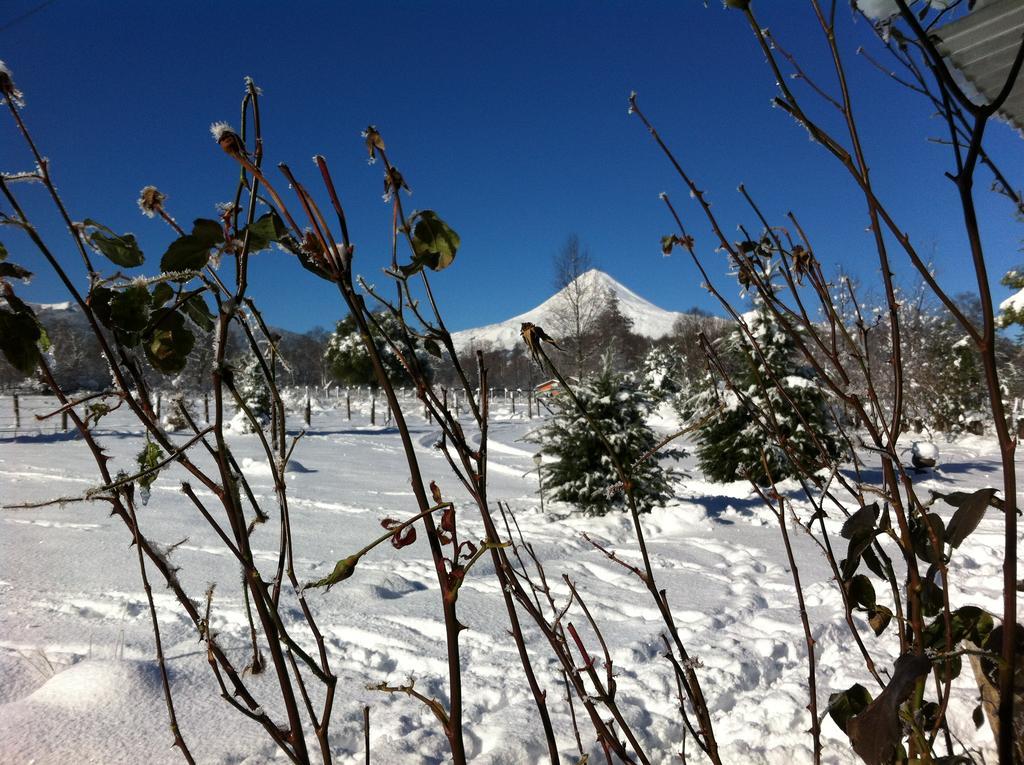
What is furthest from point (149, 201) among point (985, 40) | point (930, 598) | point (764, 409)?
point (764, 409)

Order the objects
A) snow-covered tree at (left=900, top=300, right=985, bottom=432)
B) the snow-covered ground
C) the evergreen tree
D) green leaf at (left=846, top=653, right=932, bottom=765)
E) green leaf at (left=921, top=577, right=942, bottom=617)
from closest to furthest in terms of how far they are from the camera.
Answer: green leaf at (left=846, top=653, right=932, bottom=765) < green leaf at (left=921, top=577, right=942, bottom=617) < the snow-covered ground < the evergreen tree < snow-covered tree at (left=900, top=300, right=985, bottom=432)

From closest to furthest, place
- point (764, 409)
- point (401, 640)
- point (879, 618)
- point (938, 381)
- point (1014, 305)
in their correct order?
point (879, 618)
point (401, 640)
point (764, 409)
point (1014, 305)
point (938, 381)

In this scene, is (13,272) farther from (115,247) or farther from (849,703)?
(849,703)

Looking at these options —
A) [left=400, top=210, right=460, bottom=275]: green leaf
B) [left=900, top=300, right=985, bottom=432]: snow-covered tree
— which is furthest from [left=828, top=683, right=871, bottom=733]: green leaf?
[left=900, top=300, right=985, bottom=432]: snow-covered tree

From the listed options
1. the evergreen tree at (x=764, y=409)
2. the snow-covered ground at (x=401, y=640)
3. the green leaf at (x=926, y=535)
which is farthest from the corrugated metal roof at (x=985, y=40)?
the evergreen tree at (x=764, y=409)

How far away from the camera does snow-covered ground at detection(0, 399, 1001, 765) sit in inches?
66.3

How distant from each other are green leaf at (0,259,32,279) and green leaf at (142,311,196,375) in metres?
0.14

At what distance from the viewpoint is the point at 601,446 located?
674 cm

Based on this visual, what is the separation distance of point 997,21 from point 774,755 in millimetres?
2061

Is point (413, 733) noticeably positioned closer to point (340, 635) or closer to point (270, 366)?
point (340, 635)

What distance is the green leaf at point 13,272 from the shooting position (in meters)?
0.65

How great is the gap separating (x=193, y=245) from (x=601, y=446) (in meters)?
6.37

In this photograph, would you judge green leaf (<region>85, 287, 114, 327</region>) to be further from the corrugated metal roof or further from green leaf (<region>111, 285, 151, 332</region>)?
the corrugated metal roof

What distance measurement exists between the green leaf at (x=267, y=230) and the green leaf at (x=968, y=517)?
741 millimetres
